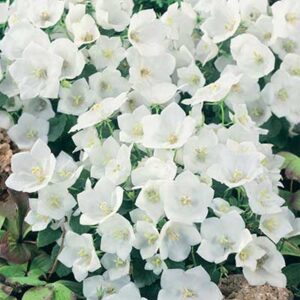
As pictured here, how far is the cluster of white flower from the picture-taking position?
180 centimetres

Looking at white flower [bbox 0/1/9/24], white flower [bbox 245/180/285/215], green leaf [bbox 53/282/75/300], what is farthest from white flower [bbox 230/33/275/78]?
green leaf [bbox 53/282/75/300]

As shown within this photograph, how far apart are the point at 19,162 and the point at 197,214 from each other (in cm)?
43

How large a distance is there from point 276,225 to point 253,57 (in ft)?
1.52

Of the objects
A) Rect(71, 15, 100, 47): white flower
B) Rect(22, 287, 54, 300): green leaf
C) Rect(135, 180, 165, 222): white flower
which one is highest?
Rect(71, 15, 100, 47): white flower

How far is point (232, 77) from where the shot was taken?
2006 millimetres

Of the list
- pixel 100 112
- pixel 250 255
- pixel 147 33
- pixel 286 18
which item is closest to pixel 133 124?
pixel 100 112

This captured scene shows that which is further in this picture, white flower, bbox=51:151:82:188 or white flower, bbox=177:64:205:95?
white flower, bbox=177:64:205:95

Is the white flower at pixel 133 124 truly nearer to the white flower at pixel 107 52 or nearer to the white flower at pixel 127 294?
the white flower at pixel 107 52

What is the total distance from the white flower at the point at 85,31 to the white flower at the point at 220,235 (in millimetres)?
572

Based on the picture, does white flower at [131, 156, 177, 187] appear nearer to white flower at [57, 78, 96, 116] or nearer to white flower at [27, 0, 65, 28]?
white flower at [57, 78, 96, 116]

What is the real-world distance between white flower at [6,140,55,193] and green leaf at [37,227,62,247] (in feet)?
0.37

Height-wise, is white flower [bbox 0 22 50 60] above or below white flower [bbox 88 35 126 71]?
above

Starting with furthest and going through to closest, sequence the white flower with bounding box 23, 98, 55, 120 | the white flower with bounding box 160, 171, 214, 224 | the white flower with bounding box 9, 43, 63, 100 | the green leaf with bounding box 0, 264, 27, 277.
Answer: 1. the white flower with bounding box 23, 98, 55, 120
2. the white flower with bounding box 9, 43, 63, 100
3. the green leaf with bounding box 0, 264, 27, 277
4. the white flower with bounding box 160, 171, 214, 224

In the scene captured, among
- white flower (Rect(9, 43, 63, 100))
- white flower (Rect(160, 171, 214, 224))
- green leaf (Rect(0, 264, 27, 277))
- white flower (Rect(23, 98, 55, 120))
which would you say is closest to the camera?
white flower (Rect(160, 171, 214, 224))
